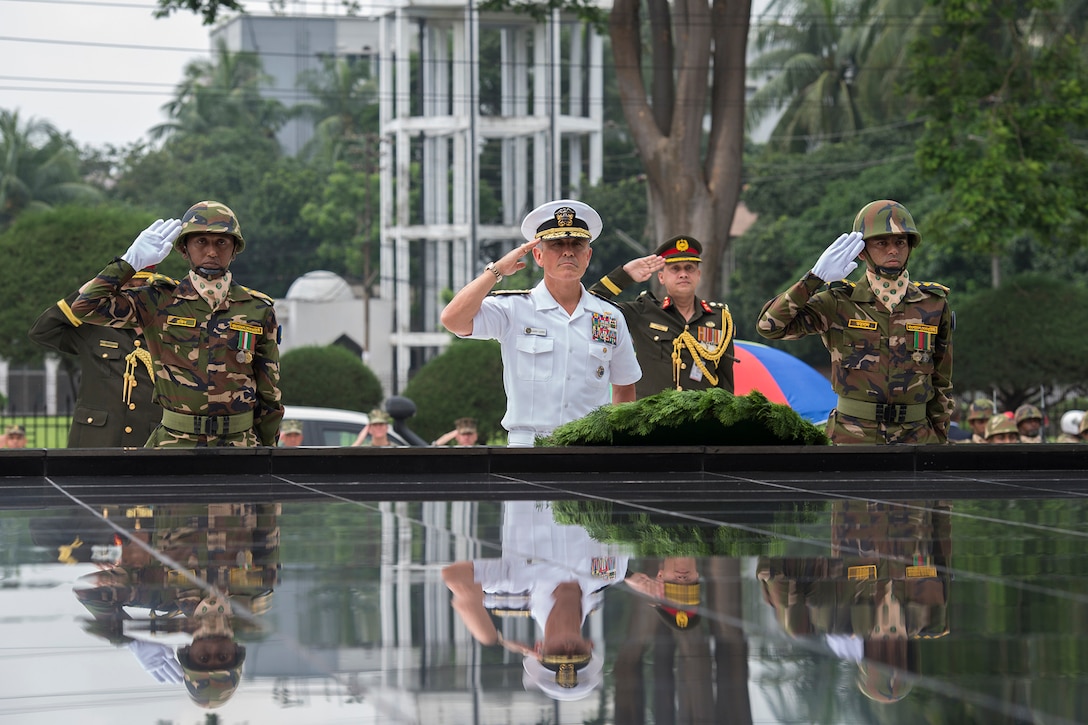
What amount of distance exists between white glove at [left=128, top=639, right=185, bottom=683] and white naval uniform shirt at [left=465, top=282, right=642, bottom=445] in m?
4.51

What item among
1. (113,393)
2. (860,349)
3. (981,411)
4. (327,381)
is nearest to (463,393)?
(327,381)

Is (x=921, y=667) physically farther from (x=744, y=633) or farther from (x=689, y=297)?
(x=689, y=297)

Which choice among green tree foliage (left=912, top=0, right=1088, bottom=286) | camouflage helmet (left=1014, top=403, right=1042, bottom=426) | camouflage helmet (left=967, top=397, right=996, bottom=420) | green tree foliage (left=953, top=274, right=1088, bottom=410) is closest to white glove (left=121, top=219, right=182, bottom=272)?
camouflage helmet (left=1014, top=403, right=1042, bottom=426)

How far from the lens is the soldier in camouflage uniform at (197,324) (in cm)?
724

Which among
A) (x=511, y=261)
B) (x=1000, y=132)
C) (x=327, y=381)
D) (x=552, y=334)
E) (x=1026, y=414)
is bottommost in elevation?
(x=1026, y=414)

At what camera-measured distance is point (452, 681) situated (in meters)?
2.54

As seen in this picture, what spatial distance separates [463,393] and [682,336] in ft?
48.1

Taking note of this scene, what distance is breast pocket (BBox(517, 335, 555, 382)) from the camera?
24.1 ft

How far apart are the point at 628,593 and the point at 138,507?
7.47ft

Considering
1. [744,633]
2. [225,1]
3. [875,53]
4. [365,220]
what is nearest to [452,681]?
[744,633]

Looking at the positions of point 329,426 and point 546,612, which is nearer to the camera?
point 546,612

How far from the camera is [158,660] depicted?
8.86 ft

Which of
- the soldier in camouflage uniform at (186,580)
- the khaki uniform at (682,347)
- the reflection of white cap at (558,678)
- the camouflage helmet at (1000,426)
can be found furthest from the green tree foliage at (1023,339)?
the reflection of white cap at (558,678)

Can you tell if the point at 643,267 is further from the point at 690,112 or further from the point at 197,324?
the point at 690,112
